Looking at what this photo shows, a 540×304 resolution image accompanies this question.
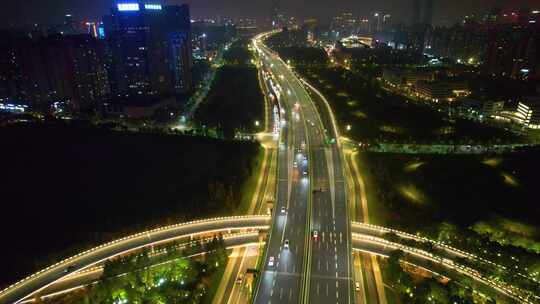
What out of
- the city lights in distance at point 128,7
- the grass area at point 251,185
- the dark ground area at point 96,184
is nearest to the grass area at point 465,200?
the grass area at point 251,185

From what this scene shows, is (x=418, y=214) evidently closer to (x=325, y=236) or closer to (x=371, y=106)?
(x=325, y=236)

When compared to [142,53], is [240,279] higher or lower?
lower

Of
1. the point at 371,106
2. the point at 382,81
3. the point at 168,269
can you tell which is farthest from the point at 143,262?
the point at 382,81

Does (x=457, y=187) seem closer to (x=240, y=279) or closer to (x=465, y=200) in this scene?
(x=465, y=200)

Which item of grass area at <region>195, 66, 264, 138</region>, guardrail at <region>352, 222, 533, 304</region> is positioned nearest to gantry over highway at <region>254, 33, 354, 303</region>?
guardrail at <region>352, 222, 533, 304</region>

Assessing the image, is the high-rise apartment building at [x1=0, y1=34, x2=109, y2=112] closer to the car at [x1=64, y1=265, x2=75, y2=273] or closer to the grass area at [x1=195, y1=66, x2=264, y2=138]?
the grass area at [x1=195, y1=66, x2=264, y2=138]

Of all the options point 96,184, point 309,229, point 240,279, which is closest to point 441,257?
point 309,229

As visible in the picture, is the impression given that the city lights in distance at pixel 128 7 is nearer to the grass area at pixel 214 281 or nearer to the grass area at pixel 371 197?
the grass area at pixel 371 197
